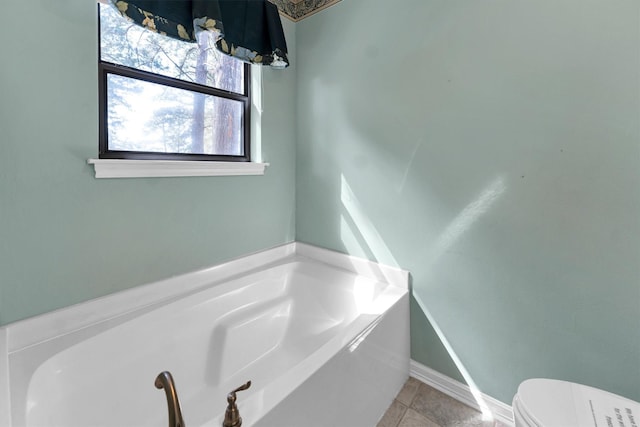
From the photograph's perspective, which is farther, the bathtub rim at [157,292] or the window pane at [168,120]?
the window pane at [168,120]

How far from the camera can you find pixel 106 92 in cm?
137

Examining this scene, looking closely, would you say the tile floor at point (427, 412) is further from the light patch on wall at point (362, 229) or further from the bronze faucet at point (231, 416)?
the bronze faucet at point (231, 416)

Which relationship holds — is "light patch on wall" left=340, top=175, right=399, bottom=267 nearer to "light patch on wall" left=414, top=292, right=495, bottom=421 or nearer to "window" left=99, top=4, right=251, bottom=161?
"light patch on wall" left=414, top=292, right=495, bottom=421

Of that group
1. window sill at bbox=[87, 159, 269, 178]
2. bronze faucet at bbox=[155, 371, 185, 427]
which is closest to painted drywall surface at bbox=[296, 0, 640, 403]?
window sill at bbox=[87, 159, 269, 178]

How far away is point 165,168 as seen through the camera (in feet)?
4.97

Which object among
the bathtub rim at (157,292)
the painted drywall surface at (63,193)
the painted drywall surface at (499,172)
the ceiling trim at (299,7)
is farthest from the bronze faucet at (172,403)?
the ceiling trim at (299,7)

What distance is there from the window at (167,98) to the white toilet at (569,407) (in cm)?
186

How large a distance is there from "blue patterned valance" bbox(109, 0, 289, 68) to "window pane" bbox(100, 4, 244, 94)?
10 cm

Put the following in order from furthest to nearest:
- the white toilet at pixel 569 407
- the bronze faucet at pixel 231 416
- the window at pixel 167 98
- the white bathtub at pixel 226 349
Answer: the window at pixel 167 98
the white bathtub at pixel 226 349
the white toilet at pixel 569 407
the bronze faucet at pixel 231 416

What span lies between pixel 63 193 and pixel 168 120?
616mm

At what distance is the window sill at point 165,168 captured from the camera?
4.33 feet

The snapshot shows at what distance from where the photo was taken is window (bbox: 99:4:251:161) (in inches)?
54.9

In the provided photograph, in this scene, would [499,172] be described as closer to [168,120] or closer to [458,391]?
[458,391]

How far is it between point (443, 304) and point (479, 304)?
0.18 m
